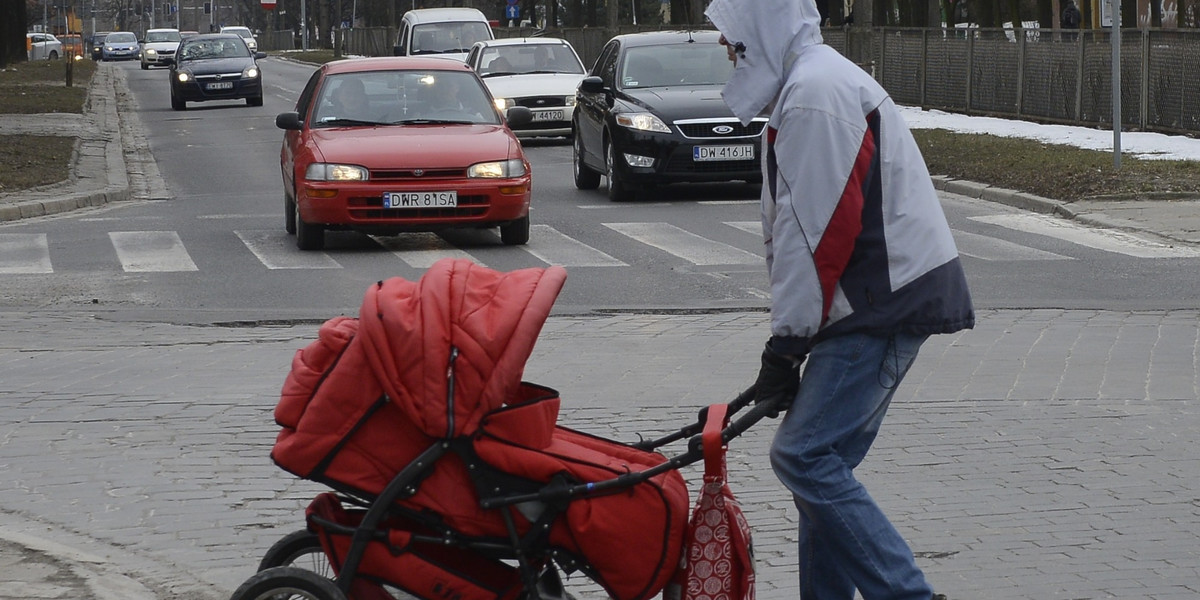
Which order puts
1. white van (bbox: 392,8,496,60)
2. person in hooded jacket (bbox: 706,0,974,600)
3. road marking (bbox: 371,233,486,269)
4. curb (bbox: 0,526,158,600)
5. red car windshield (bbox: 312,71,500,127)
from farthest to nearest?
white van (bbox: 392,8,496,60) < red car windshield (bbox: 312,71,500,127) < road marking (bbox: 371,233,486,269) < curb (bbox: 0,526,158,600) < person in hooded jacket (bbox: 706,0,974,600)

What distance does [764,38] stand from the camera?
3861 mm

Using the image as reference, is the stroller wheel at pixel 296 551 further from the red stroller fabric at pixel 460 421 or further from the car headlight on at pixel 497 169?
the car headlight on at pixel 497 169

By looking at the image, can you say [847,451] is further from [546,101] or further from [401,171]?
[546,101]

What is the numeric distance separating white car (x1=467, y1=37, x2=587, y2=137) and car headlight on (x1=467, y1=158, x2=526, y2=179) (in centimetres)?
1150

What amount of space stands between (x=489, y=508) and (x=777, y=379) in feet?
2.33

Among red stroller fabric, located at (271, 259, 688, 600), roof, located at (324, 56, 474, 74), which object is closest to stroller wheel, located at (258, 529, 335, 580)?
red stroller fabric, located at (271, 259, 688, 600)

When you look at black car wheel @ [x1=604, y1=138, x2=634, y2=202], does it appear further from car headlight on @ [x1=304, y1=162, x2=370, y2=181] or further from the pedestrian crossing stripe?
car headlight on @ [x1=304, y1=162, x2=370, y2=181]

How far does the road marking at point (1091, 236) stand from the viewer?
12.9 m

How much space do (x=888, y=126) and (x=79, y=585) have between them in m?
2.61

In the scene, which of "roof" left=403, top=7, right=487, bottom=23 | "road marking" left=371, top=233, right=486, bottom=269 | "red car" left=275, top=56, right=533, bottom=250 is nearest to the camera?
"road marking" left=371, top=233, right=486, bottom=269

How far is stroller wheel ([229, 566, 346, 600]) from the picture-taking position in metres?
3.97

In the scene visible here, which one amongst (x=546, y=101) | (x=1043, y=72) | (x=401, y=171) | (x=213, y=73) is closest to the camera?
(x=401, y=171)

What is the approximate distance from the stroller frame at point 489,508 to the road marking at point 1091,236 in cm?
963

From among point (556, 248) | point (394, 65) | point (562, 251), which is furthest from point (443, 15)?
point (562, 251)
